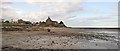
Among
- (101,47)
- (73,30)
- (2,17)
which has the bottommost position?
(101,47)

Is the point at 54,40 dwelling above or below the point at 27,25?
below

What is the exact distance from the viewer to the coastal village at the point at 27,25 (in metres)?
3.13

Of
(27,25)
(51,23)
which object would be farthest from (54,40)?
(27,25)

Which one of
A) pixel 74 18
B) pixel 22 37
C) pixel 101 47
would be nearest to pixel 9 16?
pixel 22 37

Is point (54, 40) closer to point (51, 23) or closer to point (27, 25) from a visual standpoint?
point (51, 23)

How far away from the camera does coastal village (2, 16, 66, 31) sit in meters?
3.13

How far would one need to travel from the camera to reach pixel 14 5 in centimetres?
312

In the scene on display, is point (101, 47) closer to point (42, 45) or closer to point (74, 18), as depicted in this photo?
point (74, 18)

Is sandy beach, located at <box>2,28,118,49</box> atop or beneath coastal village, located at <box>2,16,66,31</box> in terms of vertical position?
beneath

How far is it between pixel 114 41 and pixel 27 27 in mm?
1195

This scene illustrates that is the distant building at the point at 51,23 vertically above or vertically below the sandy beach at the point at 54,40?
above

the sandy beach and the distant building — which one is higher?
the distant building

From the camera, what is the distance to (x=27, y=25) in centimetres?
315

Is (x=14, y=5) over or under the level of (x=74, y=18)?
over
